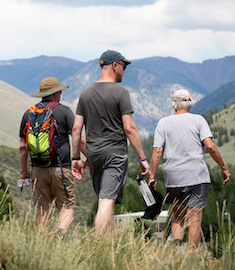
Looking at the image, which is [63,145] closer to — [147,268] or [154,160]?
[154,160]

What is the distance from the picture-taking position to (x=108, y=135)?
522 cm

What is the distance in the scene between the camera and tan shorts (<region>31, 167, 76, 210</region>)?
570 centimetres

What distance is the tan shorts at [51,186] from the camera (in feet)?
18.7

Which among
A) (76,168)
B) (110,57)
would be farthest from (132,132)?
(110,57)

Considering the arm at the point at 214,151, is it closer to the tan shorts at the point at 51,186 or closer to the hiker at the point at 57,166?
the hiker at the point at 57,166

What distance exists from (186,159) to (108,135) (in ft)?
3.83

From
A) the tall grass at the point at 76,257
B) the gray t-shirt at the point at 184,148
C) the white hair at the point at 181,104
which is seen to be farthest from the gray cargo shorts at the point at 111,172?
the white hair at the point at 181,104

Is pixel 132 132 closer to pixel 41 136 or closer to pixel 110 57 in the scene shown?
pixel 110 57

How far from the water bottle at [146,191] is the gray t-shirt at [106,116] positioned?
0.62 meters

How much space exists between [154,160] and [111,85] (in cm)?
127

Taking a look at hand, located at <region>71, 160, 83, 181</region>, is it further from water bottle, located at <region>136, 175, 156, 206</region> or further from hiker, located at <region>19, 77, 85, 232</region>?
water bottle, located at <region>136, 175, 156, 206</region>

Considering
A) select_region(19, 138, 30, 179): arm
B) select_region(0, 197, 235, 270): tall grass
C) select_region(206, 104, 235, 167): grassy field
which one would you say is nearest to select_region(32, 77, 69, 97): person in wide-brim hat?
select_region(19, 138, 30, 179): arm

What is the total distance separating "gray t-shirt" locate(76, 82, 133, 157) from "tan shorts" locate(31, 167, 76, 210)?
651 millimetres

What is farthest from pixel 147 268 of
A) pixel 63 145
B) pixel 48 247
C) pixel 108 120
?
pixel 63 145
